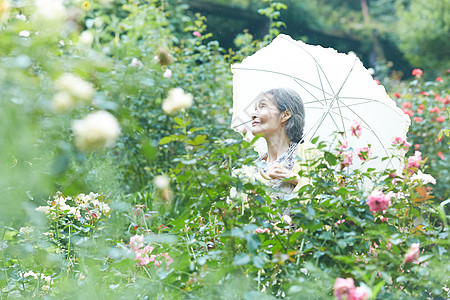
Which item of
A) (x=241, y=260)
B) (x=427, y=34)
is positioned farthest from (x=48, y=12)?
(x=427, y=34)

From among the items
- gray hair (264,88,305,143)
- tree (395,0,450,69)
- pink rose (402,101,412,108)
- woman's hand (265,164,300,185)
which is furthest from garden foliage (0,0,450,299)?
tree (395,0,450,69)

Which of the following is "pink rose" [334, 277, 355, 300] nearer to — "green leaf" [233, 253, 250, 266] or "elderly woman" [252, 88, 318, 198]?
"green leaf" [233, 253, 250, 266]

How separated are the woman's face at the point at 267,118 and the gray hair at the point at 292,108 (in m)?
0.03

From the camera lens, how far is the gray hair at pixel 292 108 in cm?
330

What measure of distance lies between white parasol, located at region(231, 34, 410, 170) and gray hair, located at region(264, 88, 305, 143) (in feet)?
0.31

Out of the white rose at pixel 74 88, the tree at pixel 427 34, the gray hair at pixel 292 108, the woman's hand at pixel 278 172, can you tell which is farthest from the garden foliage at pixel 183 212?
the tree at pixel 427 34

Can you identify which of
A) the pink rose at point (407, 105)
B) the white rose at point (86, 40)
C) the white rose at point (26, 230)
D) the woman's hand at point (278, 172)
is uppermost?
the white rose at point (86, 40)

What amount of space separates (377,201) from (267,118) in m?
1.56

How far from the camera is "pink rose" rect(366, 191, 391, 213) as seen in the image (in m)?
1.75

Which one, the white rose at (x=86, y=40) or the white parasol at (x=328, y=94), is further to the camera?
the white parasol at (x=328, y=94)

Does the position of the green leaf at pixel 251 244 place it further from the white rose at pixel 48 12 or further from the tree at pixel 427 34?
the tree at pixel 427 34

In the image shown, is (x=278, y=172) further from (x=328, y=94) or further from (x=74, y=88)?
(x=74, y=88)

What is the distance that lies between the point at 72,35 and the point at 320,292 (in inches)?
40.0

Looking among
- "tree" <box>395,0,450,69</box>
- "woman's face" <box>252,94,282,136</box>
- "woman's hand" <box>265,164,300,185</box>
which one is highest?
"woman's face" <box>252,94,282,136</box>
